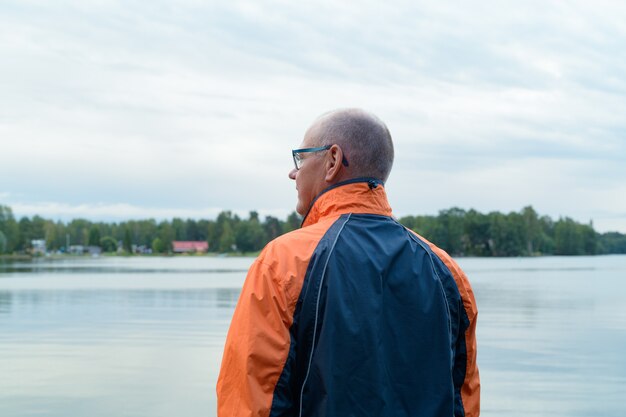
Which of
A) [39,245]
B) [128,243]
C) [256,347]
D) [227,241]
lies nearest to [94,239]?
[128,243]

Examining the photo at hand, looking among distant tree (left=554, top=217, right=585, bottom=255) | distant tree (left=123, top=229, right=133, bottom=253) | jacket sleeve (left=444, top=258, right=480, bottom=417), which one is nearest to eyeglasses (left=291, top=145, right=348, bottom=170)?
jacket sleeve (left=444, top=258, right=480, bottom=417)

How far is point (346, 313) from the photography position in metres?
2.12

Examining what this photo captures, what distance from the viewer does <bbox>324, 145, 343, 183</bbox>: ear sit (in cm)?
238

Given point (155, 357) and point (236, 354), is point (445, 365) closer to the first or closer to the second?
point (236, 354)

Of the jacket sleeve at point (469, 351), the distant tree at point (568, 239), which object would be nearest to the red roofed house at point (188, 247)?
the distant tree at point (568, 239)

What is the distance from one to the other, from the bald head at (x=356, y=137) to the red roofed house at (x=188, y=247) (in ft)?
637

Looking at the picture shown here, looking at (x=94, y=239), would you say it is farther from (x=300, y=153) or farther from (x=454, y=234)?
(x=300, y=153)

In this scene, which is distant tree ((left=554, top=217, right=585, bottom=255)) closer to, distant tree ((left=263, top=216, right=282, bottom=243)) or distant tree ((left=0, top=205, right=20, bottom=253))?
distant tree ((left=263, top=216, right=282, bottom=243))

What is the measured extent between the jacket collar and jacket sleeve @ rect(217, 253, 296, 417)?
0.36 meters

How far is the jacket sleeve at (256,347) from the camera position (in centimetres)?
206

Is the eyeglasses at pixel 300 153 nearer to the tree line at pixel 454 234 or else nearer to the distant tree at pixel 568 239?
the tree line at pixel 454 234

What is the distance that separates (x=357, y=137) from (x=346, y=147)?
0.05 metres

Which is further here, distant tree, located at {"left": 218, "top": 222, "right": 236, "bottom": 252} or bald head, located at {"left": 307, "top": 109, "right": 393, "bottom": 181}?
distant tree, located at {"left": 218, "top": 222, "right": 236, "bottom": 252}

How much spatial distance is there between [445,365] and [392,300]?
Result: 0.27 metres
